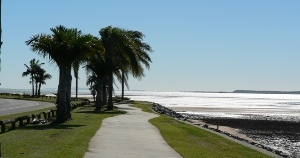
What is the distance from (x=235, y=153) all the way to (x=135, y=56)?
116 ft

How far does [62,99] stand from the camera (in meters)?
31.6

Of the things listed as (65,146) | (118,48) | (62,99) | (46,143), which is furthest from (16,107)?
(65,146)

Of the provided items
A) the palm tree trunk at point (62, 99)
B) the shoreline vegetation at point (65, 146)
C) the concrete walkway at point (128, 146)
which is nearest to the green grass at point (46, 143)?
the shoreline vegetation at point (65, 146)

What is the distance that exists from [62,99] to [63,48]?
338cm

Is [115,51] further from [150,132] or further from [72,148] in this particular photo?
[72,148]

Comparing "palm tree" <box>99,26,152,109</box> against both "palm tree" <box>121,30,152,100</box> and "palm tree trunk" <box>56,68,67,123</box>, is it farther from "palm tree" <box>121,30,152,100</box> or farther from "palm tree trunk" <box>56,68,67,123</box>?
"palm tree trunk" <box>56,68,67,123</box>

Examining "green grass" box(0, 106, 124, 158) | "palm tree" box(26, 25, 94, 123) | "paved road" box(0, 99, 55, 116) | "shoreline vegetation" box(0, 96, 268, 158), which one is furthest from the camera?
"paved road" box(0, 99, 55, 116)

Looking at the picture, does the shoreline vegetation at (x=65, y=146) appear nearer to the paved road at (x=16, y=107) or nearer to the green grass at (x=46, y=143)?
the green grass at (x=46, y=143)

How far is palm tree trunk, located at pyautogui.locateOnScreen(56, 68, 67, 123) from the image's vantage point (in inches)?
1224

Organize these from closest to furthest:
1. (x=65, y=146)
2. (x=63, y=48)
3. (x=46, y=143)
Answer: (x=65, y=146) < (x=46, y=143) < (x=63, y=48)

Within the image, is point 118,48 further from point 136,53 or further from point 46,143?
point 46,143

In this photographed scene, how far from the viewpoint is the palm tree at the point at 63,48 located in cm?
3016

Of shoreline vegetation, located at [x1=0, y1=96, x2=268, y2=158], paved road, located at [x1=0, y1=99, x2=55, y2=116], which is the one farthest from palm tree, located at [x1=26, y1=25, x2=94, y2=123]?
paved road, located at [x1=0, y1=99, x2=55, y2=116]

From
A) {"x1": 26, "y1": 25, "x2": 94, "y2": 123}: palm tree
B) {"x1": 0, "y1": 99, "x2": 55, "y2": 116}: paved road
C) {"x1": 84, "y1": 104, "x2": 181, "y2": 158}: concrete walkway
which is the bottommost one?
{"x1": 84, "y1": 104, "x2": 181, "y2": 158}: concrete walkway
